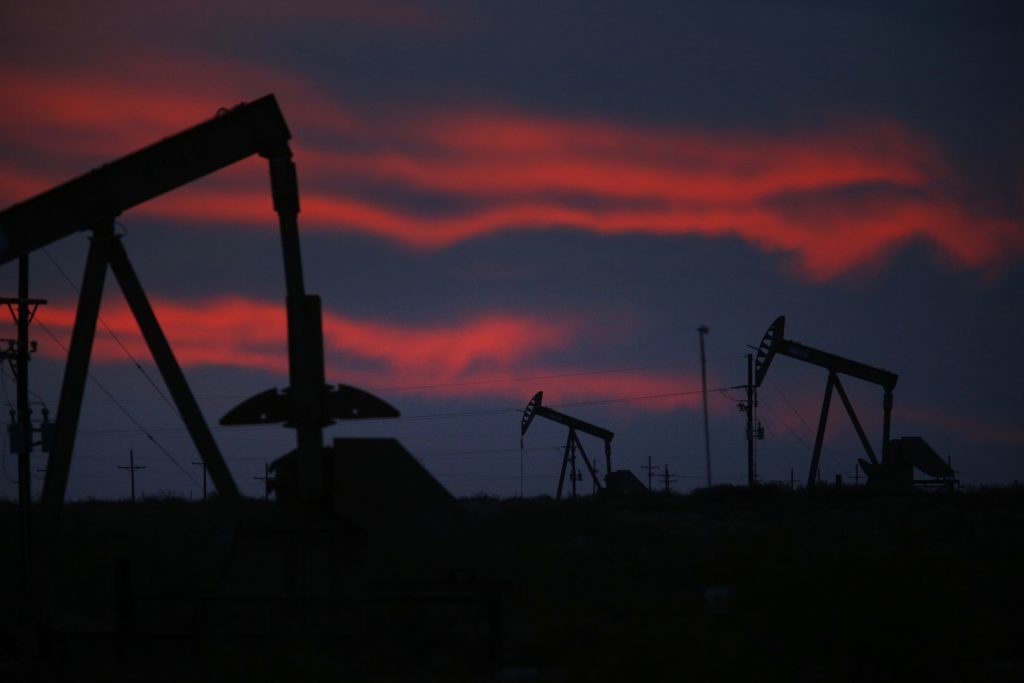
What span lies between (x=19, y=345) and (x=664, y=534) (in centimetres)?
1196

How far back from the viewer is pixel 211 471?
13352mm

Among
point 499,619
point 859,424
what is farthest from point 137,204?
point 859,424

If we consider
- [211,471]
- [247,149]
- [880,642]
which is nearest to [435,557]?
[211,471]

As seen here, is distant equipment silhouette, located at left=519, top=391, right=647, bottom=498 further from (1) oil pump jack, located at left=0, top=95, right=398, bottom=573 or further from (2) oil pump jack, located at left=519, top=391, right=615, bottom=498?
(1) oil pump jack, located at left=0, top=95, right=398, bottom=573

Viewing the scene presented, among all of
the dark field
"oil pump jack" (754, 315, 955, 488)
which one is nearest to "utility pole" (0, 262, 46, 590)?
the dark field

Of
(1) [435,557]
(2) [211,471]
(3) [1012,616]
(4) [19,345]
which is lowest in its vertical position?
(3) [1012,616]

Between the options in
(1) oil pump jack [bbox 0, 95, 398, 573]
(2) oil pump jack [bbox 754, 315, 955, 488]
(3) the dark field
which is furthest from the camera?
(2) oil pump jack [bbox 754, 315, 955, 488]

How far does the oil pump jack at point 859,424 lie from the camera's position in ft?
112

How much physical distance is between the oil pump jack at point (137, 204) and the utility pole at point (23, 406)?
6.84m

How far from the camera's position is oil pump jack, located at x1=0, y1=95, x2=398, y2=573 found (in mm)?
12562

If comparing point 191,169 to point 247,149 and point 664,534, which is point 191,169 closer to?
point 247,149

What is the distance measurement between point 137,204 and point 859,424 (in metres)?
26.1

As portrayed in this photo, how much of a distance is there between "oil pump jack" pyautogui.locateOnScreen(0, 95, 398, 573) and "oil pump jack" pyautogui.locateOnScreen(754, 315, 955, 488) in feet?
76.0

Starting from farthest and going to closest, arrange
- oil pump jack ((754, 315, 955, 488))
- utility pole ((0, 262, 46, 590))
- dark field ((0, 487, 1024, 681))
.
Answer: oil pump jack ((754, 315, 955, 488)) → utility pole ((0, 262, 46, 590)) → dark field ((0, 487, 1024, 681))
